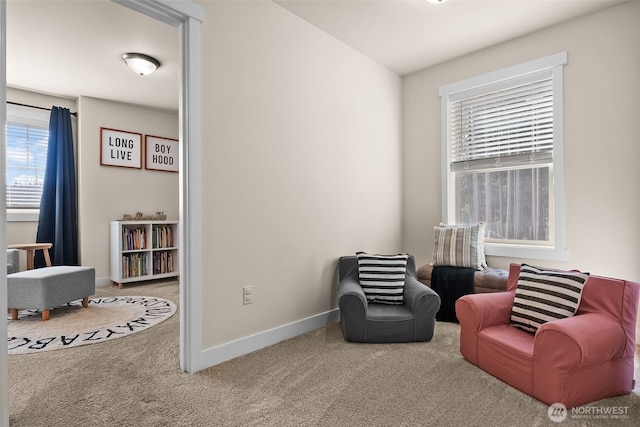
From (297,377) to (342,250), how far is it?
145 centimetres

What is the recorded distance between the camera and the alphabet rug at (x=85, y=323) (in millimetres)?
2883

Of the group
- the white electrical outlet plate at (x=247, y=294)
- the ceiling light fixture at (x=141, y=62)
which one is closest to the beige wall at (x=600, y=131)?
the white electrical outlet plate at (x=247, y=294)

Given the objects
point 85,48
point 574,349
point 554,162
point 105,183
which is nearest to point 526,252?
point 554,162

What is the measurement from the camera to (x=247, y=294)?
2.63 m

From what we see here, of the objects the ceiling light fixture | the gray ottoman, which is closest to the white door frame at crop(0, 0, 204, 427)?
the ceiling light fixture

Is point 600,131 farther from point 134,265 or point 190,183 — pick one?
point 134,265

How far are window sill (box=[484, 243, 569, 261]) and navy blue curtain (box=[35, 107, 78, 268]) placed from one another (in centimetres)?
531

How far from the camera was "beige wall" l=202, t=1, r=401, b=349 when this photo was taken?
8.02ft

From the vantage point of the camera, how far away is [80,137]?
196 inches

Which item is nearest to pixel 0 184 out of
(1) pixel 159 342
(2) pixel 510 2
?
(1) pixel 159 342

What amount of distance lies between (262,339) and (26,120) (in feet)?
15.1

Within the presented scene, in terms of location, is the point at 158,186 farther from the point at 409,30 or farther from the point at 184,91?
the point at 409,30

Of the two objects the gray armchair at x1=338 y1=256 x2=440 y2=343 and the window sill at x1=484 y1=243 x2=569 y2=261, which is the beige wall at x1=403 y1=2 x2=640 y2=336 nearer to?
the window sill at x1=484 y1=243 x2=569 y2=261

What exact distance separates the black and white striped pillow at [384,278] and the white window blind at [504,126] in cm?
141
